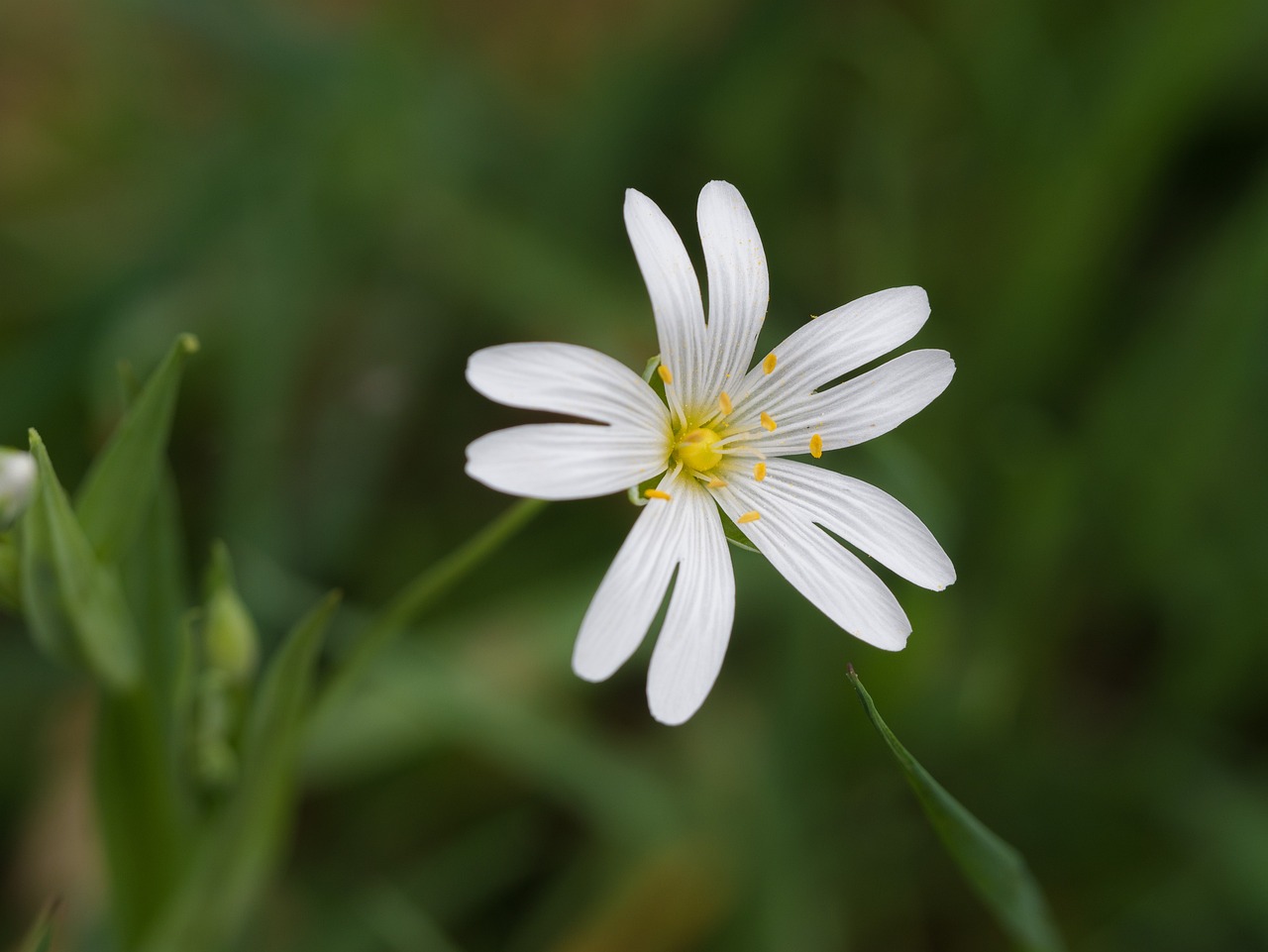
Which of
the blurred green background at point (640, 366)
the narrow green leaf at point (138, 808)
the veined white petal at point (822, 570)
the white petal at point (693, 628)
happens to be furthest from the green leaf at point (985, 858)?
the narrow green leaf at point (138, 808)

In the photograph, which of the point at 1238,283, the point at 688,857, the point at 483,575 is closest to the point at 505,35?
the point at 483,575

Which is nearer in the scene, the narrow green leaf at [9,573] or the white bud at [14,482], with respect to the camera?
the white bud at [14,482]

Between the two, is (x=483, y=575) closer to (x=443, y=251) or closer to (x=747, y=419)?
(x=443, y=251)

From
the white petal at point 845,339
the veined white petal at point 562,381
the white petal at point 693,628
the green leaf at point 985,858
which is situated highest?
the white petal at point 845,339

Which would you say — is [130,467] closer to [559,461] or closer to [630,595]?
[559,461]

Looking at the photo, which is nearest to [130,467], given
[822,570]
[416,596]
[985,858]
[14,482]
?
[14,482]

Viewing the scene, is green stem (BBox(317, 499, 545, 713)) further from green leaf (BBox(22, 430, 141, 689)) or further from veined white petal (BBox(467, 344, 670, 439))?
green leaf (BBox(22, 430, 141, 689))

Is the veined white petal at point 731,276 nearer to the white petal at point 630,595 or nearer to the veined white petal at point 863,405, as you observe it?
the veined white petal at point 863,405
